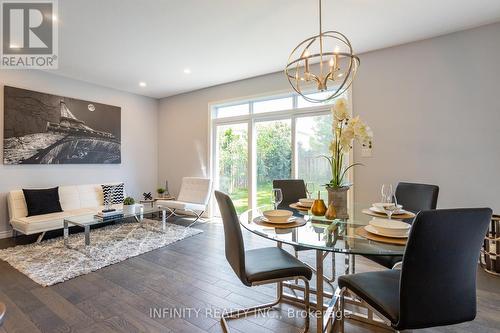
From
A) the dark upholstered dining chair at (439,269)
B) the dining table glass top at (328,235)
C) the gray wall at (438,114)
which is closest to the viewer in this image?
the dark upholstered dining chair at (439,269)

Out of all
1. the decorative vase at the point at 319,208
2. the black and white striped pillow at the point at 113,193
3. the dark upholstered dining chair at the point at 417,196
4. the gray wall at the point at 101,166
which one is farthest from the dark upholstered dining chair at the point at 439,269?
the gray wall at the point at 101,166

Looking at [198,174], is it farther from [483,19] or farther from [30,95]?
[483,19]

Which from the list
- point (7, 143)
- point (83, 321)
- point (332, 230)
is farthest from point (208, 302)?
point (7, 143)

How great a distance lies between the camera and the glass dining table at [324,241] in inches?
51.5

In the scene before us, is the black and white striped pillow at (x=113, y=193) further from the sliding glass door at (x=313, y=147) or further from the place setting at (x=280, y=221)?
the place setting at (x=280, y=221)

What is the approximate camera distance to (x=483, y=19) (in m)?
2.71

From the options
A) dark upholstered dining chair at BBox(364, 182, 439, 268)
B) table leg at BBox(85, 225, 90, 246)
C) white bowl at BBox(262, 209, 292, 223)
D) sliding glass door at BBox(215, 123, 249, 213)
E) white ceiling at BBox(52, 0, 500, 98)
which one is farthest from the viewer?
sliding glass door at BBox(215, 123, 249, 213)

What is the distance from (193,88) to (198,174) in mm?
1874

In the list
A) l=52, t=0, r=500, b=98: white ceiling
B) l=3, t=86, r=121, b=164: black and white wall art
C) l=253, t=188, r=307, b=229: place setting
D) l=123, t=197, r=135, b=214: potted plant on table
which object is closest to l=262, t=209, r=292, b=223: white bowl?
l=253, t=188, r=307, b=229: place setting

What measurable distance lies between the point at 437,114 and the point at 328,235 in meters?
2.65

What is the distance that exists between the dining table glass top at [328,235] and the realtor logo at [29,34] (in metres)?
3.03

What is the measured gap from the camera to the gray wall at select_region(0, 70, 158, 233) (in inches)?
150

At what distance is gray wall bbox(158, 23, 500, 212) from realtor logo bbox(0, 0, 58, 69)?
3966 millimetres

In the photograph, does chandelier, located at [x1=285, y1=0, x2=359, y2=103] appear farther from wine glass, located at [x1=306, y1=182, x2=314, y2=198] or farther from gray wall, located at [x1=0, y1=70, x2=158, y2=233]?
gray wall, located at [x1=0, y1=70, x2=158, y2=233]
